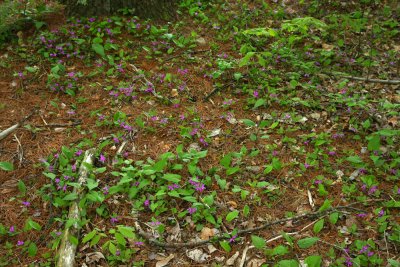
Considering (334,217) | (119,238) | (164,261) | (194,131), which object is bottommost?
(164,261)

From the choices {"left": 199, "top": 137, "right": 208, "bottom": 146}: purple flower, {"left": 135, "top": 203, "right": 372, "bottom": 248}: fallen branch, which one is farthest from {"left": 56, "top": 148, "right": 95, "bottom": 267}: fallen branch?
{"left": 199, "top": 137, "right": 208, "bottom": 146}: purple flower

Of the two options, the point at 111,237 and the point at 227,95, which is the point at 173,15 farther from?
the point at 111,237

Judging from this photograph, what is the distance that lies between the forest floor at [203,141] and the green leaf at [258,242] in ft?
0.04

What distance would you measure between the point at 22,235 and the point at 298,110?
392 cm

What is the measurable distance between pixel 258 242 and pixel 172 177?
1164 millimetres

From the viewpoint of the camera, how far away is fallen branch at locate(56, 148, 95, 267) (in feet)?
10.9

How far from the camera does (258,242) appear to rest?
3.42 metres

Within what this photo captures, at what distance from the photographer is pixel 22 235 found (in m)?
3.61

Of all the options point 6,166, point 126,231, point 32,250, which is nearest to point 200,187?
point 126,231

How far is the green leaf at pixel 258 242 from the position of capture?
3.42 metres

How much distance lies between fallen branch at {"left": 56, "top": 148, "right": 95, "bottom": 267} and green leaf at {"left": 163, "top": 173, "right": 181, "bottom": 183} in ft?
3.05

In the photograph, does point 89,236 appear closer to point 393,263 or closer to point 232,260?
point 232,260

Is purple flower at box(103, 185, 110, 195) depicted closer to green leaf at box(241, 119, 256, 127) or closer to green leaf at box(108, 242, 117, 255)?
green leaf at box(108, 242, 117, 255)

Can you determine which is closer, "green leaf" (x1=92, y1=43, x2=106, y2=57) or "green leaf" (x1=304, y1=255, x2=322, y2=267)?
"green leaf" (x1=304, y1=255, x2=322, y2=267)
